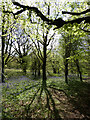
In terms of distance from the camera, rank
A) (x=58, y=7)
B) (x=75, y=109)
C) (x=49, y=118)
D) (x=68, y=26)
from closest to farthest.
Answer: (x=68, y=26) → (x=49, y=118) → (x=75, y=109) → (x=58, y=7)

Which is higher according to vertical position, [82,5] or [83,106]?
[82,5]

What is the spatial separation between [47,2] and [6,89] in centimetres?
1295

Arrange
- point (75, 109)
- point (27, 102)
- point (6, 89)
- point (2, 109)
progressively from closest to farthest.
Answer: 1. point (2, 109)
2. point (75, 109)
3. point (27, 102)
4. point (6, 89)

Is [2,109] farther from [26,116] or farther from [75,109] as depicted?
[75,109]

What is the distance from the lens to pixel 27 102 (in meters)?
6.84

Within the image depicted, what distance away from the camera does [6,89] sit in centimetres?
902

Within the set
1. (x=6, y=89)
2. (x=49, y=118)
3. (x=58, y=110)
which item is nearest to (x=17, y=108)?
(x=49, y=118)

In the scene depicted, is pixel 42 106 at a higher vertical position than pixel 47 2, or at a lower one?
lower

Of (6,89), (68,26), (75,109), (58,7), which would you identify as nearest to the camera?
(68,26)

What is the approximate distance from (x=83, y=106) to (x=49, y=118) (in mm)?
2896

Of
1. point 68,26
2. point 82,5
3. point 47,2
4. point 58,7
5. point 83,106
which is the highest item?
point 47,2

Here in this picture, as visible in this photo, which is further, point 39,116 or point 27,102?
point 27,102

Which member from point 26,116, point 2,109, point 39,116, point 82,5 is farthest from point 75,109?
point 82,5

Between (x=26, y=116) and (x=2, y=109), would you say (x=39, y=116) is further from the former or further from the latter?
(x=2, y=109)
